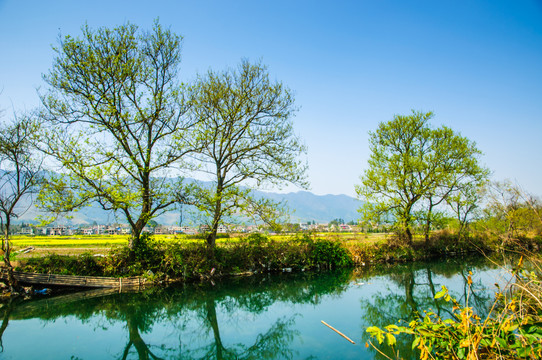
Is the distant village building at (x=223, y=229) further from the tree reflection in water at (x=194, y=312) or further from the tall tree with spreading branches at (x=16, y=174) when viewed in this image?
the tall tree with spreading branches at (x=16, y=174)

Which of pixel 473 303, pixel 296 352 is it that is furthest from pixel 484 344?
pixel 473 303

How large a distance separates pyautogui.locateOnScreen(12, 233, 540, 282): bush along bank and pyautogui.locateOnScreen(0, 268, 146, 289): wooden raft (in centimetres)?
60

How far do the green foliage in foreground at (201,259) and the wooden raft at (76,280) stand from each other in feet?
1.96

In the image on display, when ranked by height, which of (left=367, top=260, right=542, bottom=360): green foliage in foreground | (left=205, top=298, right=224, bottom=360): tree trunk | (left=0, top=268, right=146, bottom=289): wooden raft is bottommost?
(left=205, top=298, right=224, bottom=360): tree trunk

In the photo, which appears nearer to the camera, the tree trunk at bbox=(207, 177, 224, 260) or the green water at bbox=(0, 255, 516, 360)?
the green water at bbox=(0, 255, 516, 360)

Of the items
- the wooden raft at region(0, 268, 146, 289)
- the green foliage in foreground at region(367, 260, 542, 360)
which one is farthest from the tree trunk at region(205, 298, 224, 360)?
the green foliage in foreground at region(367, 260, 542, 360)

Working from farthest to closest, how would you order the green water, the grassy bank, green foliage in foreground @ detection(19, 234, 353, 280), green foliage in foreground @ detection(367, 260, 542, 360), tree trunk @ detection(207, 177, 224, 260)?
1. tree trunk @ detection(207, 177, 224, 260)
2. the grassy bank
3. green foliage in foreground @ detection(19, 234, 353, 280)
4. the green water
5. green foliage in foreground @ detection(367, 260, 542, 360)

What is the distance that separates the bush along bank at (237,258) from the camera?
52.5ft

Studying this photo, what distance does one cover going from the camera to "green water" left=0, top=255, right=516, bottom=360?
27.8 ft

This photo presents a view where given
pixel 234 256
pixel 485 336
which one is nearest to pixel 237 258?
pixel 234 256

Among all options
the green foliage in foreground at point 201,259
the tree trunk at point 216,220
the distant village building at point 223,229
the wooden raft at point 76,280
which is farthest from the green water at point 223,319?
the distant village building at point 223,229

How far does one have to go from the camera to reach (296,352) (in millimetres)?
8234

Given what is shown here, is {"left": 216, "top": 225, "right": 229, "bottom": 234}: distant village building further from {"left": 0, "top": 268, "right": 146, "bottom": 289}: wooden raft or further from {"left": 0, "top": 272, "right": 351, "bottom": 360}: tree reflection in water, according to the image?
{"left": 0, "top": 268, "right": 146, "bottom": 289}: wooden raft

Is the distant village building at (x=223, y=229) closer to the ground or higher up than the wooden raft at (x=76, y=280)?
higher up
